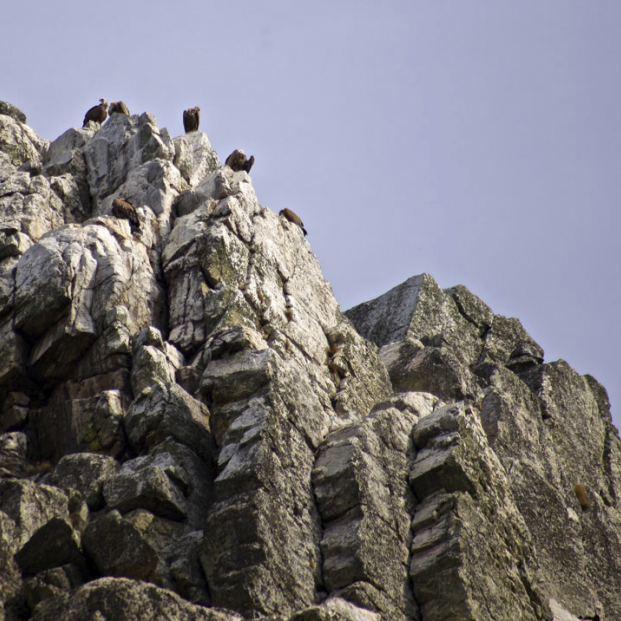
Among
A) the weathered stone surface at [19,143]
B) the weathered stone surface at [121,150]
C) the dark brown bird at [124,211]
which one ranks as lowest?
the dark brown bird at [124,211]

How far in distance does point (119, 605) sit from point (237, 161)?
21324 mm

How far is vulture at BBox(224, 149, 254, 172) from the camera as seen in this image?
28.7 meters

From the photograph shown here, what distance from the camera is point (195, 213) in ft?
78.0

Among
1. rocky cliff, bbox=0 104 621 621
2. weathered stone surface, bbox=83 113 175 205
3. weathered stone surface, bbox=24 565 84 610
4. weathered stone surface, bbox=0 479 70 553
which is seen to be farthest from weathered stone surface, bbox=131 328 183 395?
weathered stone surface, bbox=83 113 175 205

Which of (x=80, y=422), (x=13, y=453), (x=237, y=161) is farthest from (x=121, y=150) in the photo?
(x=13, y=453)

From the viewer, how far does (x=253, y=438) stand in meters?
13.5

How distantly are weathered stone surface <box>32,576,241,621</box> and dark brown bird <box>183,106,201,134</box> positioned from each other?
26.2 meters

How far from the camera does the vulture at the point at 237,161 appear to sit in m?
28.7

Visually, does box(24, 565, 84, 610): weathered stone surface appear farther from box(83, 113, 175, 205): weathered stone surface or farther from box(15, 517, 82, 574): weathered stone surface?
box(83, 113, 175, 205): weathered stone surface

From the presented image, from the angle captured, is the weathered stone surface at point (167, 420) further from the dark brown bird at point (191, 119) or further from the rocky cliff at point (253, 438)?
the dark brown bird at point (191, 119)

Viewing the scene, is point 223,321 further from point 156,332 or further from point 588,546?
point 588,546

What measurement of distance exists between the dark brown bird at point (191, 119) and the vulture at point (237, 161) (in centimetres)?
529

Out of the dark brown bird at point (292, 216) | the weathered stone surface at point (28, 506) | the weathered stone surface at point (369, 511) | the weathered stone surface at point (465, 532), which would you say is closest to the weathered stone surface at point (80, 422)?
the weathered stone surface at point (28, 506)

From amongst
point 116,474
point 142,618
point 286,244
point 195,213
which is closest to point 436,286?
point 286,244
